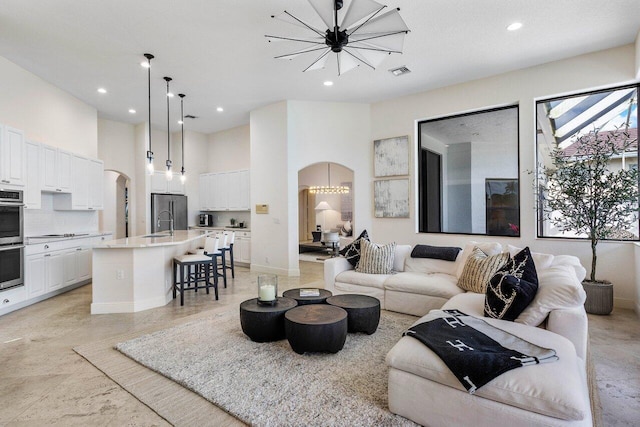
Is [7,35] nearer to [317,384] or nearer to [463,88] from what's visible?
[317,384]

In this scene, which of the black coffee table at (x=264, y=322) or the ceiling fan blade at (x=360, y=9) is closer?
the ceiling fan blade at (x=360, y=9)

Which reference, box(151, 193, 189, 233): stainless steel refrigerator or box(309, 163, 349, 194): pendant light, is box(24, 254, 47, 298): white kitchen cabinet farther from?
box(309, 163, 349, 194): pendant light

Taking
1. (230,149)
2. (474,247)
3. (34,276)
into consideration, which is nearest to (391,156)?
(474,247)

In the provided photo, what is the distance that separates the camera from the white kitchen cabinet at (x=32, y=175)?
15.7 ft

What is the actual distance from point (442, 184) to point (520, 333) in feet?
14.0

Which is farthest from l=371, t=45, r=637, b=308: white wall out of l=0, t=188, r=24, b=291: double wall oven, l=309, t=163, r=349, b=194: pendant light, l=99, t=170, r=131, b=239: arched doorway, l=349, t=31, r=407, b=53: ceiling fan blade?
l=99, t=170, r=131, b=239: arched doorway

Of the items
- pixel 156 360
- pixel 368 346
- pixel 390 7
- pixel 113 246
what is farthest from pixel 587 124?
pixel 113 246

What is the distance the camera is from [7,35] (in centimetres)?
410

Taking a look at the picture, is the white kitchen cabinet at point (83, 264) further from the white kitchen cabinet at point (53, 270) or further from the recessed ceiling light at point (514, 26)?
→ the recessed ceiling light at point (514, 26)

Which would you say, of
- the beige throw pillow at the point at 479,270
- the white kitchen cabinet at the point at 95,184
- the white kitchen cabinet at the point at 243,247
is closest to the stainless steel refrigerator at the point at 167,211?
the white kitchen cabinet at the point at 95,184

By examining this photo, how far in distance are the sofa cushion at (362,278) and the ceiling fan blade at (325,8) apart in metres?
2.93

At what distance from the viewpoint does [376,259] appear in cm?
456

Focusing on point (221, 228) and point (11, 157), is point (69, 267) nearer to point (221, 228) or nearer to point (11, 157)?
point (11, 157)

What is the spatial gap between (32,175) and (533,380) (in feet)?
20.6
